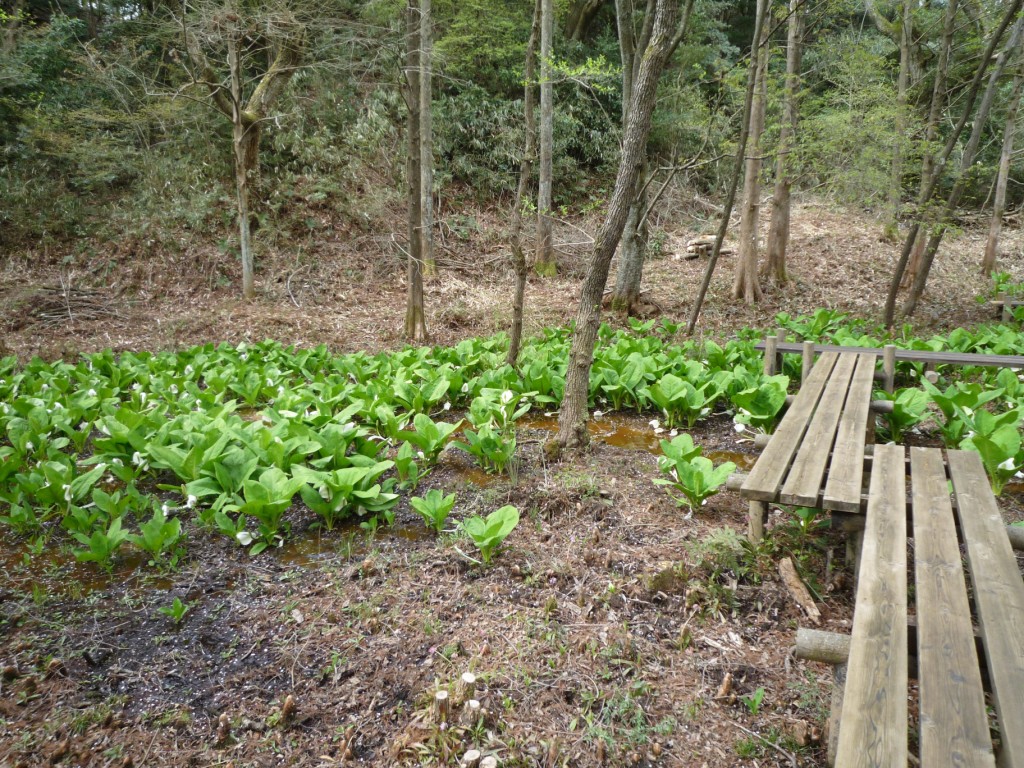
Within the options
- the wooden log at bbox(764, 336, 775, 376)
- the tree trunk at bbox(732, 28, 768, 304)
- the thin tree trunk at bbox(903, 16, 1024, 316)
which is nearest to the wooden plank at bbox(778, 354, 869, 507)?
the wooden log at bbox(764, 336, 775, 376)

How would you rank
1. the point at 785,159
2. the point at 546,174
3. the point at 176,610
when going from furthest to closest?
the point at 546,174 < the point at 785,159 < the point at 176,610

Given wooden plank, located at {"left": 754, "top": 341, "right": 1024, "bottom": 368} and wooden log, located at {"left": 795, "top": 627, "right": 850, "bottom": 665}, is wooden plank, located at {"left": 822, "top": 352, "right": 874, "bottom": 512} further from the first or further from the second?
wooden plank, located at {"left": 754, "top": 341, "right": 1024, "bottom": 368}

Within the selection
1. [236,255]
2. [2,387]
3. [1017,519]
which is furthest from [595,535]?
[236,255]

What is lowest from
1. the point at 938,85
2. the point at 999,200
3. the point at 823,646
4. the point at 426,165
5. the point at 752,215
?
the point at 823,646

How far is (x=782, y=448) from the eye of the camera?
10.0ft

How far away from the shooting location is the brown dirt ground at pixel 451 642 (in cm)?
210

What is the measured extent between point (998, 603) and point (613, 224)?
117 inches

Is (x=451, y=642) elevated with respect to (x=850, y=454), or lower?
lower

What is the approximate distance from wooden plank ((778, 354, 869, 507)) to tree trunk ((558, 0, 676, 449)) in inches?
60.4

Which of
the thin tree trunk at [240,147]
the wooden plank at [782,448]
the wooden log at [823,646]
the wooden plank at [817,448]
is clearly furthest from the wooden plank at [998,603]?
the thin tree trunk at [240,147]

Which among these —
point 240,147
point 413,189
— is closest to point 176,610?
point 413,189

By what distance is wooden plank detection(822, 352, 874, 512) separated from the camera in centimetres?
246

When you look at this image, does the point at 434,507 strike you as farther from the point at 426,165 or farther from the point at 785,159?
the point at 426,165

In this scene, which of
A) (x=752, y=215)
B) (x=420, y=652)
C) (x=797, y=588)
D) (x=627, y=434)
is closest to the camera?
(x=420, y=652)
